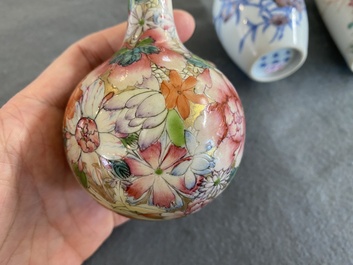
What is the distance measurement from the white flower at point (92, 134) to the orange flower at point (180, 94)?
0.07 metres

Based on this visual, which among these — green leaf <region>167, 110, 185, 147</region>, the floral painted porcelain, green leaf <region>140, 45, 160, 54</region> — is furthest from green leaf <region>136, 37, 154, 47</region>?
the floral painted porcelain

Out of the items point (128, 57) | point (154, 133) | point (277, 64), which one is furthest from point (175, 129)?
point (277, 64)

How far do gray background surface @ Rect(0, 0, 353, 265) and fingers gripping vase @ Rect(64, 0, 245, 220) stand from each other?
0.17m

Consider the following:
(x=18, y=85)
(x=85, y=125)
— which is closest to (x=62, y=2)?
(x=18, y=85)

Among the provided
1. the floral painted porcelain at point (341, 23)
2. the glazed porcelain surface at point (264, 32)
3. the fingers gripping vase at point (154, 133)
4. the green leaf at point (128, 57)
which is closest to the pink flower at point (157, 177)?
the fingers gripping vase at point (154, 133)

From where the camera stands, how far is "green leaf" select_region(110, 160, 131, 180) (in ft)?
1.77

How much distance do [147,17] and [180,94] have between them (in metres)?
0.15

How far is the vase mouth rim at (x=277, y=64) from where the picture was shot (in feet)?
2.64

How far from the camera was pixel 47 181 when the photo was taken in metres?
0.68

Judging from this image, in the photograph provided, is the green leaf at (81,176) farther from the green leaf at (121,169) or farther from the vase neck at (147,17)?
the vase neck at (147,17)

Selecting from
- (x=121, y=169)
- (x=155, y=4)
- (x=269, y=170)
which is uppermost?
(x=155, y=4)

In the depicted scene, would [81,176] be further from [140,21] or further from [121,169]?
[140,21]

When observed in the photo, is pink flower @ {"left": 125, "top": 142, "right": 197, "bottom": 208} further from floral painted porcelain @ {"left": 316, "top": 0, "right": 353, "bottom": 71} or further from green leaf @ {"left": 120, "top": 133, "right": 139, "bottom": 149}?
floral painted porcelain @ {"left": 316, "top": 0, "right": 353, "bottom": 71}

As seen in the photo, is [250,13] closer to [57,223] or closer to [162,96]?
[162,96]
